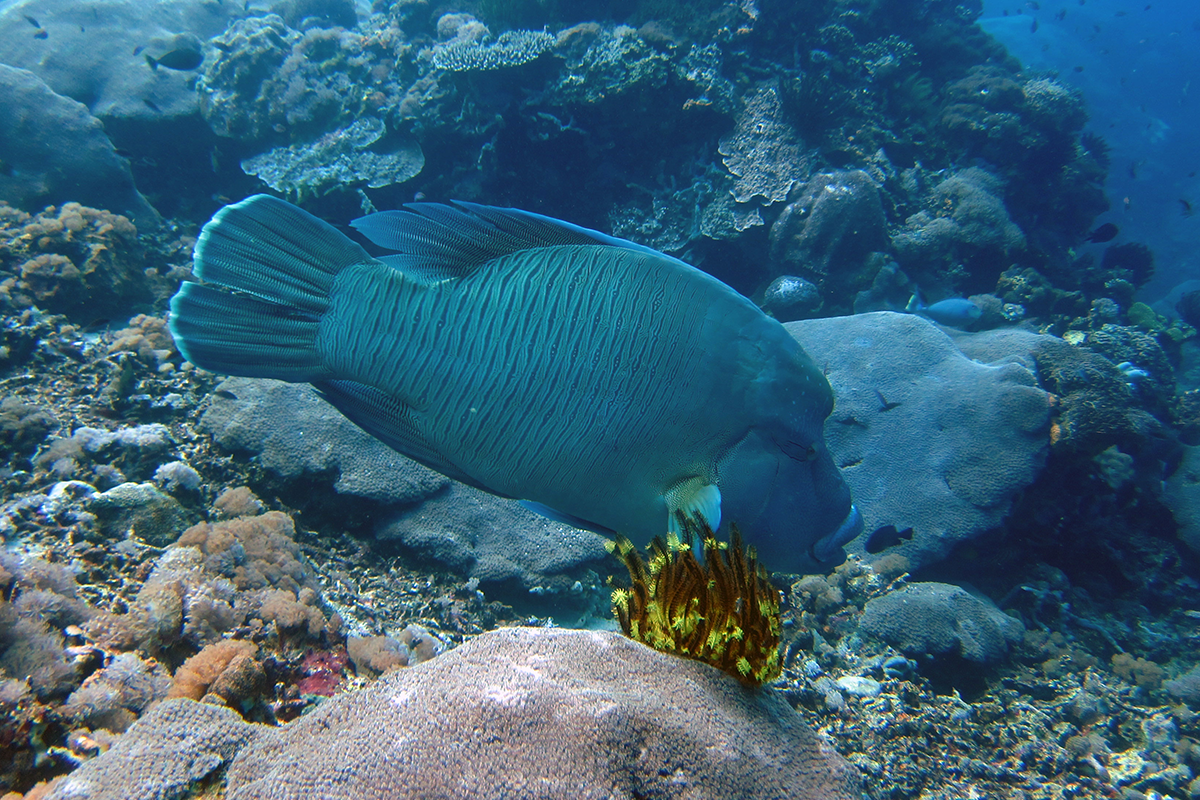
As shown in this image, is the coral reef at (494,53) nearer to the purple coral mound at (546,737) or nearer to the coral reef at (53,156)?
the coral reef at (53,156)

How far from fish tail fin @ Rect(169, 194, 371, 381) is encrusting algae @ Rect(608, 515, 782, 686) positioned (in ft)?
5.17

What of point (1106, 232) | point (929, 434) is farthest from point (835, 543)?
point (1106, 232)

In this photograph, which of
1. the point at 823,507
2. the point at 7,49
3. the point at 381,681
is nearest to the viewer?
the point at 381,681

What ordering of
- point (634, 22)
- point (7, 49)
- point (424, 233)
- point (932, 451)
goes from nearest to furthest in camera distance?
1. point (424, 233)
2. point (932, 451)
3. point (634, 22)
4. point (7, 49)

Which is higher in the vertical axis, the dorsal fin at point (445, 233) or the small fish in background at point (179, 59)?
the small fish in background at point (179, 59)

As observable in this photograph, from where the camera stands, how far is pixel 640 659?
1626 mm

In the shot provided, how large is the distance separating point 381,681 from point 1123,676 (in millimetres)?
6489

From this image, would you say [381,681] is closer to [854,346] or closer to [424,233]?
[424,233]

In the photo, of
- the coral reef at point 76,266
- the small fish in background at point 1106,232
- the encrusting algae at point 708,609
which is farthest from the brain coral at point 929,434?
the coral reef at point 76,266

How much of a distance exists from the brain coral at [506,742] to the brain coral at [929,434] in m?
4.00

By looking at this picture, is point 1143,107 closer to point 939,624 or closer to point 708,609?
point 939,624

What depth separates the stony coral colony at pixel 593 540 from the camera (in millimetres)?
2193

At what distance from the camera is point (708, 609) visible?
5.68ft

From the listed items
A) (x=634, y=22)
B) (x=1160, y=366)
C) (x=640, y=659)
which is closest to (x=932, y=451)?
(x=640, y=659)
